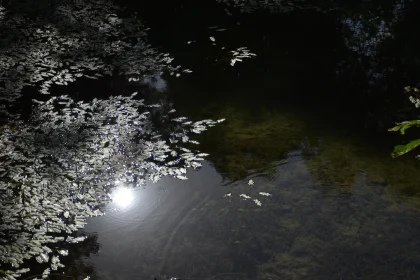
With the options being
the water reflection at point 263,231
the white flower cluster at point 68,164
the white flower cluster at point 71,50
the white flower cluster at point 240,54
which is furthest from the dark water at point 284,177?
the white flower cluster at point 71,50

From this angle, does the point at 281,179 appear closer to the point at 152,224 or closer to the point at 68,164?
the point at 152,224

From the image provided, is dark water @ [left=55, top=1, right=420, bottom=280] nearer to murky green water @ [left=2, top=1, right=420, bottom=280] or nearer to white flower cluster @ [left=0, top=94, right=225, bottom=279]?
murky green water @ [left=2, top=1, right=420, bottom=280]

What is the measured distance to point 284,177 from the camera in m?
4.36

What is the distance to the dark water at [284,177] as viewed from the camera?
3.48 meters

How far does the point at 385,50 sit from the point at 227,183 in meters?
3.91

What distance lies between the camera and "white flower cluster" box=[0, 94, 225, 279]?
3.67 m

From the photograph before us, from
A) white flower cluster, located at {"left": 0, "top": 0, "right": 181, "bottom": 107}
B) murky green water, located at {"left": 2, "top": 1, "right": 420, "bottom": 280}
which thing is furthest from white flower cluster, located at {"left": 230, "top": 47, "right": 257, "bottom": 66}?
white flower cluster, located at {"left": 0, "top": 0, "right": 181, "bottom": 107}

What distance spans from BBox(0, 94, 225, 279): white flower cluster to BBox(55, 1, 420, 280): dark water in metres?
0.24

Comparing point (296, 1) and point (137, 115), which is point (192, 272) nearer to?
point (137, 115)

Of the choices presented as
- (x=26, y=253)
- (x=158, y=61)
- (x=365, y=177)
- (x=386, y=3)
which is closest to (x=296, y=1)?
(x=386, y=3)

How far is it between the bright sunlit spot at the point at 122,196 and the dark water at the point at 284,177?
0.6 inches

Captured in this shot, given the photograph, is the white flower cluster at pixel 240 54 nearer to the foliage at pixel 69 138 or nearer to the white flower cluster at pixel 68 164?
the foliage at pixel 69 138

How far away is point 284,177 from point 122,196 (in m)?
1.49

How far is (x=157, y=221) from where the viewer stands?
3871 millimetres
